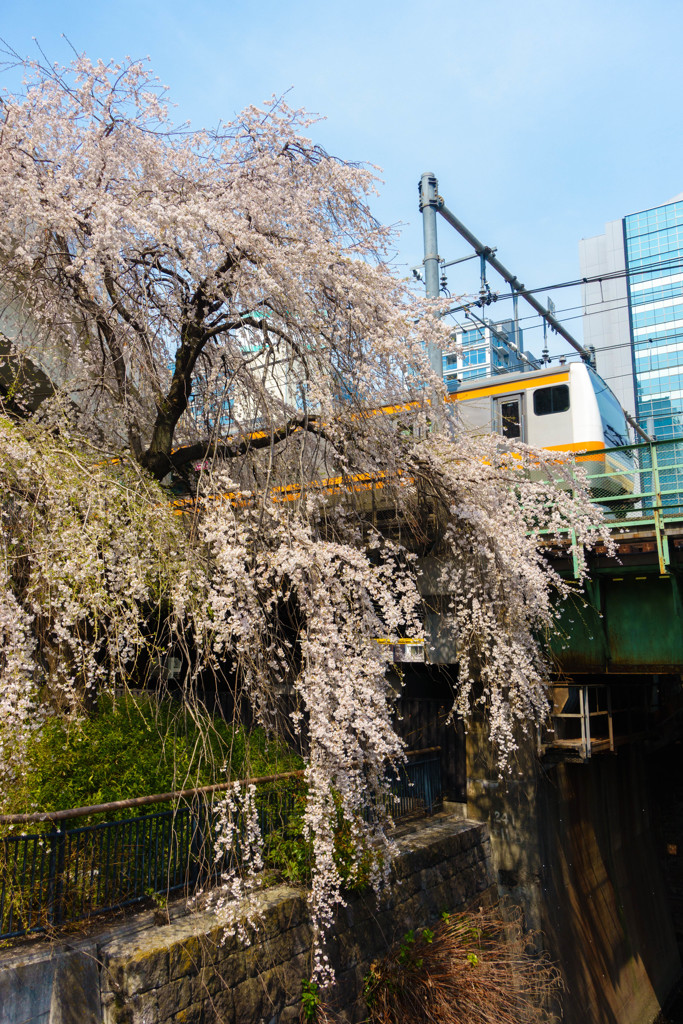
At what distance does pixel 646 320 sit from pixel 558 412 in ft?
261

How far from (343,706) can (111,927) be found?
248 centimetres

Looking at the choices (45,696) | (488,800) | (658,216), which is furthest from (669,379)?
(45,696)

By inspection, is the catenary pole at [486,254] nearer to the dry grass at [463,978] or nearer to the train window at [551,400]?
the train window at [551,400]

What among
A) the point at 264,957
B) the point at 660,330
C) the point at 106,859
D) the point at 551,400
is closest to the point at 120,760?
the point at 106,859

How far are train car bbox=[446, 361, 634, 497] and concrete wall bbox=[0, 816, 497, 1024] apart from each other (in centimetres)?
770

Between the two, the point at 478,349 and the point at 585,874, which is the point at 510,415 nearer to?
the point at 478,349

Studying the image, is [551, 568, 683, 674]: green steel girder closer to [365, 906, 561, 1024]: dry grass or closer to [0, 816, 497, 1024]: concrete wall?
[0, 816, 497, 1024]: concrete wall

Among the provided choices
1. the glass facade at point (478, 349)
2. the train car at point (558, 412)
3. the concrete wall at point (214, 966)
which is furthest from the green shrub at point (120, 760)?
the train car at point (558, 412)

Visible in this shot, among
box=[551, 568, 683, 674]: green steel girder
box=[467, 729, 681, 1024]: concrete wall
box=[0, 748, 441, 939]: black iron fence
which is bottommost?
box=[467, 729, 681, 1024]: concrete wall

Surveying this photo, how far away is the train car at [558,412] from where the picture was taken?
12852 mm

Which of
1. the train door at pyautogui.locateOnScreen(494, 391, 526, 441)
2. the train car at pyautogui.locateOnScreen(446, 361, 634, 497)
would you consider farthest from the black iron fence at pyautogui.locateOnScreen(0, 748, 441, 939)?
the train door at pyautogui.locateOnScreen(494, 391, 526, 441)

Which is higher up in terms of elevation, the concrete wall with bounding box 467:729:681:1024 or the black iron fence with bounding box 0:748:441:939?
the black iron fence with bounding box 0:748:441:939

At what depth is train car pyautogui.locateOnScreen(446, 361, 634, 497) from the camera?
12.9m

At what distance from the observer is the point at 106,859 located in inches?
226
